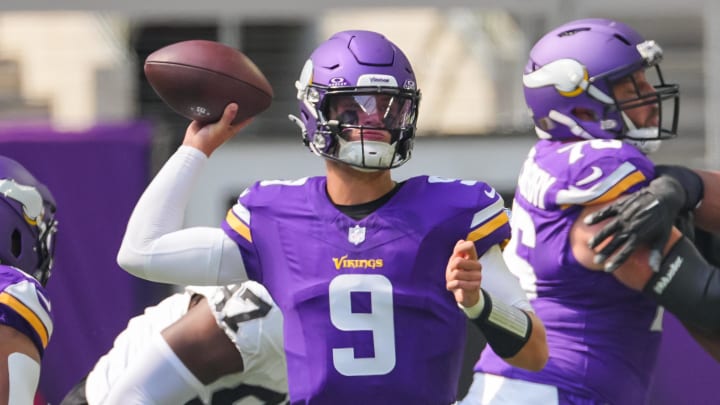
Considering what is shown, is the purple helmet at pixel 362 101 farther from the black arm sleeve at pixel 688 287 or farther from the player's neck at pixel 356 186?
the black arm sleeve at pixel 688 287

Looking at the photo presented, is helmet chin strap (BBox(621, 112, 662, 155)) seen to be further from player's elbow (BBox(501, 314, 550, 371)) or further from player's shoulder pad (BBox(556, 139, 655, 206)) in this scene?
player's elbow (BBox(501, 314, 550, 371))

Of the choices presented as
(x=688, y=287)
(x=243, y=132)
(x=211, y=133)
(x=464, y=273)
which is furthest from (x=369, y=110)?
(x=243, y=132)

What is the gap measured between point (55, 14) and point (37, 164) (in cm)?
385

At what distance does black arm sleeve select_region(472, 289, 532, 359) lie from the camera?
3.08 m

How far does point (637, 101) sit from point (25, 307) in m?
1.76

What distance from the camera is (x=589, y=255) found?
3.54 metres

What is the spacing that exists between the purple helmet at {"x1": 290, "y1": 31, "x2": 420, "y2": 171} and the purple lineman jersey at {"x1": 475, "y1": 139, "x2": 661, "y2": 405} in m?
0.49

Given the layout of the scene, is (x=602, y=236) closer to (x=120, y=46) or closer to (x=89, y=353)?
(x=89, y=353)

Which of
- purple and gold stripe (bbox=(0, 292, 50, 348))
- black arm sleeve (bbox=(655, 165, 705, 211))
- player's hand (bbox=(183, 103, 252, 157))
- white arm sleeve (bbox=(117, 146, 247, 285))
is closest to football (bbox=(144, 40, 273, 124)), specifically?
player's hand (bbox=(183, 103, 252, 157))

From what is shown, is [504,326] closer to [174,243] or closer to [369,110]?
[369,110]

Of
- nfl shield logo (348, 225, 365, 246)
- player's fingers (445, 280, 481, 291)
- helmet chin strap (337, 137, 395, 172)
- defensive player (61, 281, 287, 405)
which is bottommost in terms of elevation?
defensive player (61, 281, 287, 405)

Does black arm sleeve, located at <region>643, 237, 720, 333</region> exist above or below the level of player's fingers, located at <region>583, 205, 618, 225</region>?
below

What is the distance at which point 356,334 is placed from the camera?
127 inches

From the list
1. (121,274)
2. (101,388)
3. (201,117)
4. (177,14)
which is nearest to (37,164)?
(121,274)
